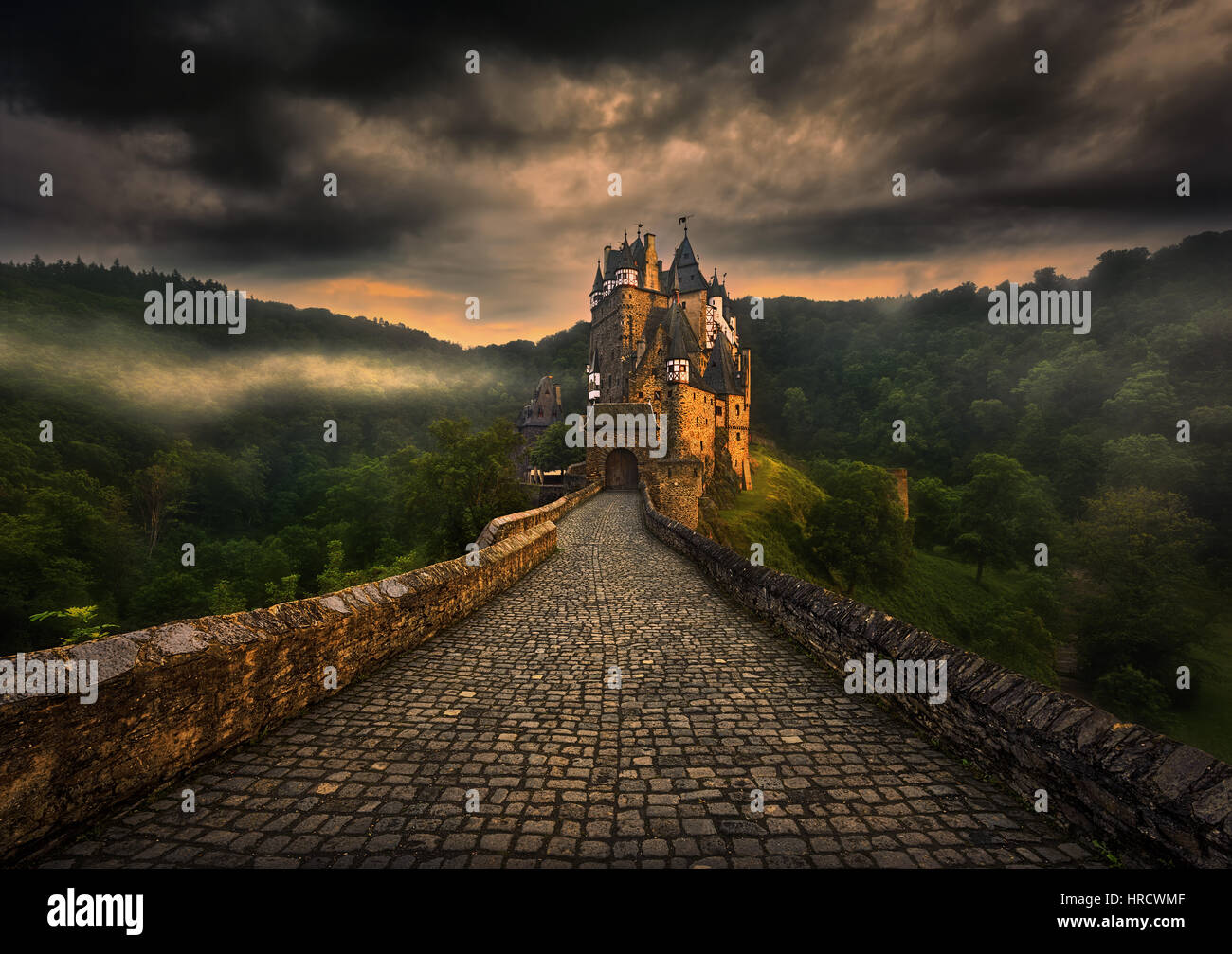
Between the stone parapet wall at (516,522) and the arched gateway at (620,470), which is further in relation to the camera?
the arched gateway at (620,470)

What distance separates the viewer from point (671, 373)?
31.4 m

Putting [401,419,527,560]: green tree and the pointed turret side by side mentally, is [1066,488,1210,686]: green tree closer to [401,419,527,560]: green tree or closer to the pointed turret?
the pointed turret

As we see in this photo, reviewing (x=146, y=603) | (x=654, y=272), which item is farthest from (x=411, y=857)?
(x=654, y=272)

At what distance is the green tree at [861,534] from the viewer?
2873 centimetres

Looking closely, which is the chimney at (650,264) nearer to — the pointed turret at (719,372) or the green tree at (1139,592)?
the pointed turret at (719,372)

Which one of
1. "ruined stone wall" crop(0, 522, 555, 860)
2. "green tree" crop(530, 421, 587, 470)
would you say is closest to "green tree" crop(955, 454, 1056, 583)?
"green tree" crop(530, 421, 587, 470)

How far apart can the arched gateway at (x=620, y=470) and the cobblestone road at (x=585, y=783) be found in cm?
2751

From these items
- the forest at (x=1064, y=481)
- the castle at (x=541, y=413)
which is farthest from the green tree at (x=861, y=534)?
the castle at (x=541, y=413)

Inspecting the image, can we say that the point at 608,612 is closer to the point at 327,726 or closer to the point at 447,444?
the point at 327,726

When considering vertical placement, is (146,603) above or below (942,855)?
below

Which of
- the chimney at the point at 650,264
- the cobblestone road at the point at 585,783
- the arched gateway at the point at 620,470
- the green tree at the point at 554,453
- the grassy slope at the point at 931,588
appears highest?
the chimney at the point at 650,264

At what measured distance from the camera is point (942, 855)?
2705 mm

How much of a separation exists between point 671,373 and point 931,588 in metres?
23.8
